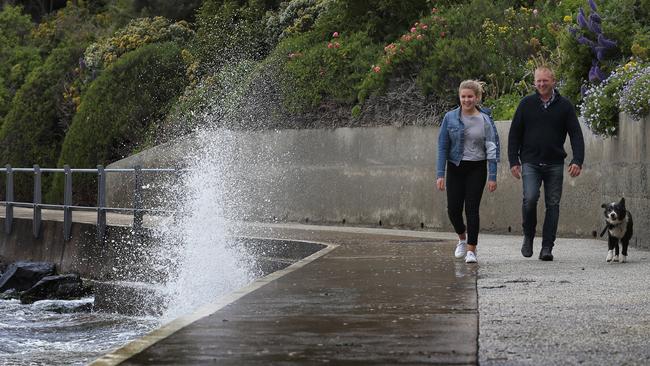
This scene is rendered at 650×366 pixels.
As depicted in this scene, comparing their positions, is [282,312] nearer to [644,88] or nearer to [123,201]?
[644,88]

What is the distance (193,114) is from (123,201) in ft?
7.94

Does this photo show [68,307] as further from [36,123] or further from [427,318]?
[36,123]

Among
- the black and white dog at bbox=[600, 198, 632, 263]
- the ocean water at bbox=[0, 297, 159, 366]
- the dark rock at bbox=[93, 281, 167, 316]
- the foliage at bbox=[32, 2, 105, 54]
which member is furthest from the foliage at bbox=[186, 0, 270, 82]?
the black and white dog at bbox=[600, 198, 632, 263]

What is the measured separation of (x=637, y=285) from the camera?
1016 centimetres

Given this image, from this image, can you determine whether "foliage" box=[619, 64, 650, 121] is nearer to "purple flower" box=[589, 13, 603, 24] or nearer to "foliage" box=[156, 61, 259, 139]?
"purple flower" box=[589, 13, 603, 24]

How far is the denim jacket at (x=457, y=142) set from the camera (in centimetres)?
1209

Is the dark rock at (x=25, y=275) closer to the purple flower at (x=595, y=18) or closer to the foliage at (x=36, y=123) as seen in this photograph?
the purple flower at (x=595, y=18)

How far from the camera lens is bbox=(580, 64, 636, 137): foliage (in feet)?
49.7

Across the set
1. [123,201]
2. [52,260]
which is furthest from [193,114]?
[52,260]

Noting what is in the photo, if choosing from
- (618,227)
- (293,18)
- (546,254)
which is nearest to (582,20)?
(618,227)

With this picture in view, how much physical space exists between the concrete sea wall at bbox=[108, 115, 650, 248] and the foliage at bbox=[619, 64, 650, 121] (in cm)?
119

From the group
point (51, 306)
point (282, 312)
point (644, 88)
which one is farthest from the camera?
point (51, 306)

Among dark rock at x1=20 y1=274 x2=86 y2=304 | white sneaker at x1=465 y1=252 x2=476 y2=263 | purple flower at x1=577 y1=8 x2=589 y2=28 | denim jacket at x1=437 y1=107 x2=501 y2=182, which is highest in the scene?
purple flower at x1=577 y1=8 x2=589 y2=28

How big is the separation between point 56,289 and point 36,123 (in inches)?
508
